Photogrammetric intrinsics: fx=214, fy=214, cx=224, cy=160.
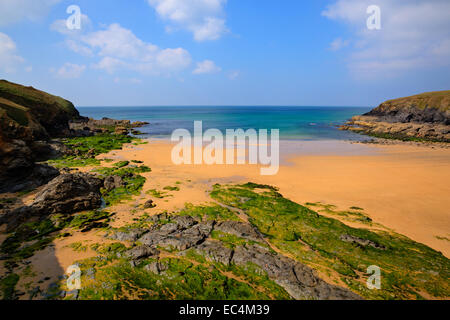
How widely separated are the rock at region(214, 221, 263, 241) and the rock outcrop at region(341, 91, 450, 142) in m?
39.5

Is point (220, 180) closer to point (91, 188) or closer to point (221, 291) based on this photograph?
point (91, 188)

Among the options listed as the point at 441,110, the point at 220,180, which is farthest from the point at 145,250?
the point at 441,110

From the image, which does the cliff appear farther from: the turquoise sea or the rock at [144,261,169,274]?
the rock at [144,261,169,274]

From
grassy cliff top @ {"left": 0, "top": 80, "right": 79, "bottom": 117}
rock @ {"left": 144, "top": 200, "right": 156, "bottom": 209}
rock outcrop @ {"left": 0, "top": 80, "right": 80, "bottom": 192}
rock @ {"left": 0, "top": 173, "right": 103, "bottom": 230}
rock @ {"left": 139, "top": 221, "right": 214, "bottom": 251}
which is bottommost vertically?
rock @ {"left": 139, "top": 221, "right": 214, "bottom": 251}

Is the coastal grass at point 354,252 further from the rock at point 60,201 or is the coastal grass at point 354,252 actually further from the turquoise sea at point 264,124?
the turquoise sea at point 264,124

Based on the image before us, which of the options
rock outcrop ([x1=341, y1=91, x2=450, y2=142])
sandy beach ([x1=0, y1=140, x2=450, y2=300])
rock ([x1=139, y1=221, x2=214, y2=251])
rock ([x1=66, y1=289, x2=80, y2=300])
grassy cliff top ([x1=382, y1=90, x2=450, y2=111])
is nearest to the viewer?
rock ([x1=66, y1=289, x2=80, y2=300])

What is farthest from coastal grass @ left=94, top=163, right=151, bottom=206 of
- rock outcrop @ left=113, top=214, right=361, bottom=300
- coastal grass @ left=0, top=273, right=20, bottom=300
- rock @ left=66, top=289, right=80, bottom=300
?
rock @ left=66, top=289, right=80, bottom=300

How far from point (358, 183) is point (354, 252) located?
8088 mm

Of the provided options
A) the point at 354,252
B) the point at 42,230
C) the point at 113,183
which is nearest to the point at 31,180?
the point at 113,183

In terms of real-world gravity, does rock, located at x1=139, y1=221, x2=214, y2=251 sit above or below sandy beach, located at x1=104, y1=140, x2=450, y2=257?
below

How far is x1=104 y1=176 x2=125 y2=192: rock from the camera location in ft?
39.4

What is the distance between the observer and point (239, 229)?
8.06m

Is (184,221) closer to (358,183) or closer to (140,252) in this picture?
(140,252)

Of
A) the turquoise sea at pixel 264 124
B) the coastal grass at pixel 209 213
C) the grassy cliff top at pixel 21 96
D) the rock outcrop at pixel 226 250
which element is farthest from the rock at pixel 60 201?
the turquoise sea at pixel 264 124
